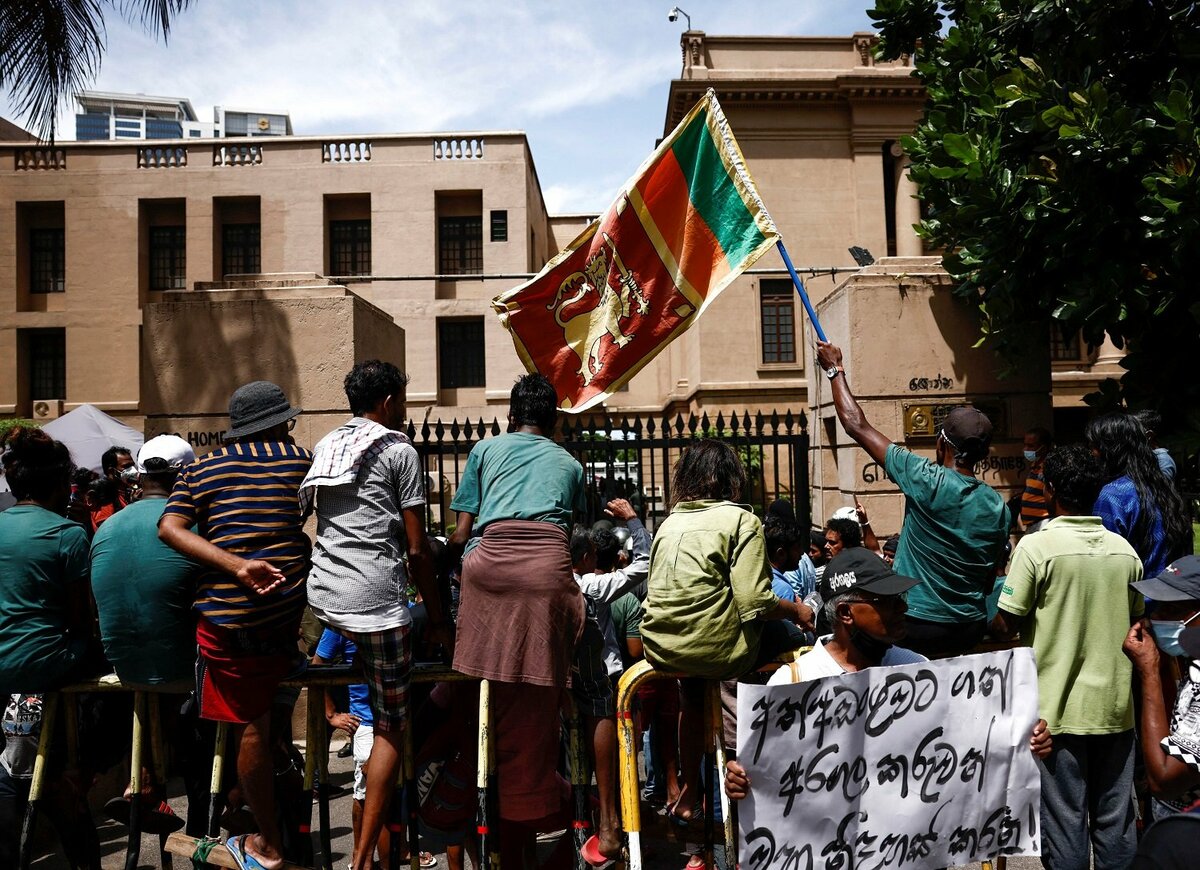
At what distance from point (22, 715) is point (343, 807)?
2.28 metres

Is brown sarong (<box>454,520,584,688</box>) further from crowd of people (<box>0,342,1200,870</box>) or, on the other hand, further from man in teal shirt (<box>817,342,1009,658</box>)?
man in teal shirt (<box>817,342,1009,658</box>)

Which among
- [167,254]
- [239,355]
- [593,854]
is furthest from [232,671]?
[167,254]

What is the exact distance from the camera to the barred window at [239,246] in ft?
105

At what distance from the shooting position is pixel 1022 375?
7.86 m

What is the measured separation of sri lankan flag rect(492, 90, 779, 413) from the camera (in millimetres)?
5766

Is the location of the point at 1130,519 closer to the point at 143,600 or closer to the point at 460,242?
the point at 143,600

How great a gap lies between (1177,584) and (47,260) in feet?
122

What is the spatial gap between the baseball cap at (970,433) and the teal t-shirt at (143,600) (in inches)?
139

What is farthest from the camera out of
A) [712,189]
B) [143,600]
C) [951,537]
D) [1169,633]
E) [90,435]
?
[90,435]

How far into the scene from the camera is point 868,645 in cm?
345

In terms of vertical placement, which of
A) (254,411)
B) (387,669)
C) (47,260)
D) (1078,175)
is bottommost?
(387,669)

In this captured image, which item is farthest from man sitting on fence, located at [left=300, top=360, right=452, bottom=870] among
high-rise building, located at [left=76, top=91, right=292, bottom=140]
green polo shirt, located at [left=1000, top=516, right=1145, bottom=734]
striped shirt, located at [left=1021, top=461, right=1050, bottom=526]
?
high-rise building, located at [left=76, top=91, right=292, bottom=140]

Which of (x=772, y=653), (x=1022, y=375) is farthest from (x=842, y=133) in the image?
Answer: (x=772, y=653)

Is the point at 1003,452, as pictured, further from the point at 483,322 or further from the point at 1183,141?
the point at 483,322
